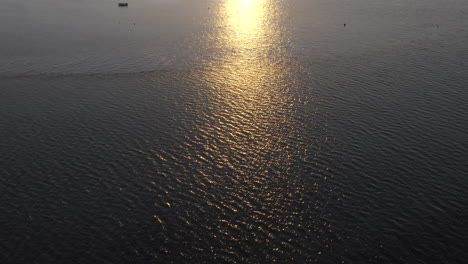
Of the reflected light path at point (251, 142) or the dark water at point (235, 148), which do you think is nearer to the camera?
the dark water at point (235, 148)

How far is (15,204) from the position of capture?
48.5 m

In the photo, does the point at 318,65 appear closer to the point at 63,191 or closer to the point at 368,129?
the point at 368,129

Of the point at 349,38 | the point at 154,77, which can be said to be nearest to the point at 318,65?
the point at 349,38

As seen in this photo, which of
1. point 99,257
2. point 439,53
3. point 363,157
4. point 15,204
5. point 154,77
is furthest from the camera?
point 439,53

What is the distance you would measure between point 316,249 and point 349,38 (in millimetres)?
92188

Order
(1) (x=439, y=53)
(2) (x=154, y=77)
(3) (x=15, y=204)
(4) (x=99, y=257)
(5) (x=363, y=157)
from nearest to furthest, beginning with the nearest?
(4) (x=99, y=257), (3) (x=15, y=204), (5) (x=363, y=157), (2) (x=154, y=77), (1) (x=439, y=53)

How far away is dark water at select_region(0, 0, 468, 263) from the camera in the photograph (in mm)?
42344

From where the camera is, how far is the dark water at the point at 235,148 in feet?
139

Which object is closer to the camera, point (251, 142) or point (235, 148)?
point (235, 148)

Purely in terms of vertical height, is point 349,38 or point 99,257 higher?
point 349,38

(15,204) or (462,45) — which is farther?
(462,45)

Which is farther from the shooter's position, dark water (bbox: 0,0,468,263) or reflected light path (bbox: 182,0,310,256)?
reflected light path (bbox: 182,0,310,256)

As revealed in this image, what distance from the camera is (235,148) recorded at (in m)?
60.7

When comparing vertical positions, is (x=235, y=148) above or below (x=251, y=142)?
below
